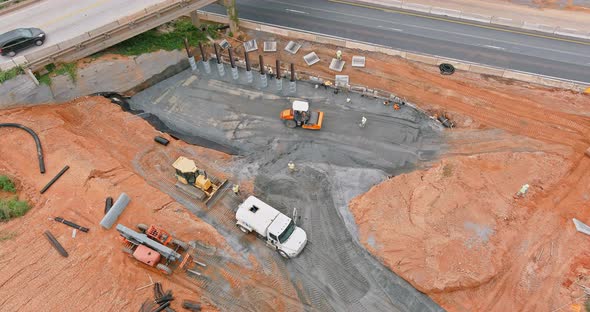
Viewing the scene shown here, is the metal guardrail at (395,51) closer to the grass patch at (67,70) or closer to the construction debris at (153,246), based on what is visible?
the grass patch at (67,70)

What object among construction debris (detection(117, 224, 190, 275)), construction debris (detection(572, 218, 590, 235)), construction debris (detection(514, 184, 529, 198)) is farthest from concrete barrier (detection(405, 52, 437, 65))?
construction debris (detection(117, 224, 190, 275))

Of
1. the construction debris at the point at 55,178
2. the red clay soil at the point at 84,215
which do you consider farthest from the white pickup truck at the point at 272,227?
the construction debris at the point at 55,178

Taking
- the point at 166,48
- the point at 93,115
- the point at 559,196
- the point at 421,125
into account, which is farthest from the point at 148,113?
the point at 559,196

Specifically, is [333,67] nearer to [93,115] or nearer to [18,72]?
[93,115]

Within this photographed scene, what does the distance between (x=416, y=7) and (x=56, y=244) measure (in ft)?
123

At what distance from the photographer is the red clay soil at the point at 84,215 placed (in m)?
20.3

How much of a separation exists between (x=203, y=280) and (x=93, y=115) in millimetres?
16890

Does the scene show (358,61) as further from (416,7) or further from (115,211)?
(115,211)

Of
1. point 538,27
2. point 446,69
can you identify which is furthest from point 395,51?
point 538,27

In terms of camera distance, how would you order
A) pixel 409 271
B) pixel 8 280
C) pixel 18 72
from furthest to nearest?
1. pixel 18 72
2. pixel 409 271
3. pixel 8 280

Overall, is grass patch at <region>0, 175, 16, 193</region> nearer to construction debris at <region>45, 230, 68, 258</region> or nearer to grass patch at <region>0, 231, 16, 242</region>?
grass patch at <region>0, 231, 16, 242</region>

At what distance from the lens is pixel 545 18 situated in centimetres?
3847

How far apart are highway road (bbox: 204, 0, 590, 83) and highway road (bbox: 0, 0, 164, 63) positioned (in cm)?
1040

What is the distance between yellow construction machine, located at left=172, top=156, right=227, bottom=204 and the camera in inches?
973
